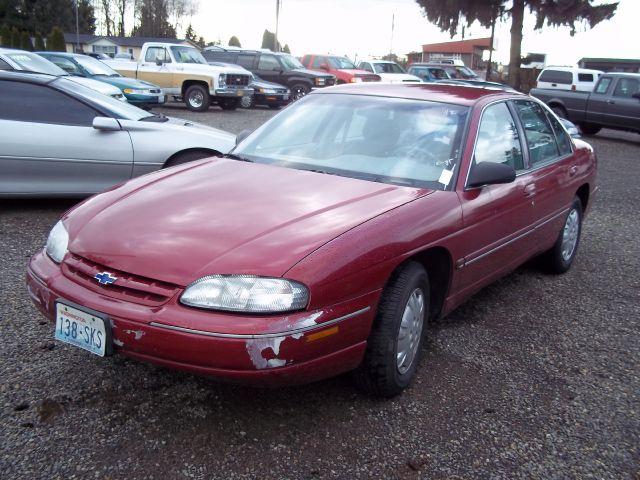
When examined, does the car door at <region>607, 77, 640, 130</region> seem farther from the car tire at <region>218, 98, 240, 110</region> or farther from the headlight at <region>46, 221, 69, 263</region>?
the headlight at <region>46, 221, 69, 263</region>

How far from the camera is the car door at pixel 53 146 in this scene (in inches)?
217

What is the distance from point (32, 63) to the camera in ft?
38.3

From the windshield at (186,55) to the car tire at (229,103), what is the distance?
1.25 metres

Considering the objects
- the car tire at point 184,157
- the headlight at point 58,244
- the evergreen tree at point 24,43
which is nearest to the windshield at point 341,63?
the car tire at point 184,157

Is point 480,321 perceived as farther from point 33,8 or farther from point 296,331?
point 33,8

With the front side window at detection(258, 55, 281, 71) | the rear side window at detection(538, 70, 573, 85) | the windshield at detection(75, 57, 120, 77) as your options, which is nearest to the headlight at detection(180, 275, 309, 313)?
the windshield at detection(75, 57, 120, 77)

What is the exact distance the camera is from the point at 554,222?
4.62 m

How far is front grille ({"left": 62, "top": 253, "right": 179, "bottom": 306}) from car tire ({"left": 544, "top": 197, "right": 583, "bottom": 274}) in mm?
3472

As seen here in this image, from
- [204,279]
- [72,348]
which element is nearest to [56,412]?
[72,348]

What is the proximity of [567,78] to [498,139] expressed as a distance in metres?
19.3

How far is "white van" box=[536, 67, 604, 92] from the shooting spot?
2096 centimetres

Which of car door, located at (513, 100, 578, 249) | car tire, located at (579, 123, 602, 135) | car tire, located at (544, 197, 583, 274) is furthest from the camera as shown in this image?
car tire, located at (579, 123, 602, 135)

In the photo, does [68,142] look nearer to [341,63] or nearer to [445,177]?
[445,177]

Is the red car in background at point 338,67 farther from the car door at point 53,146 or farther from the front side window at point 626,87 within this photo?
the car door at point 53,146
